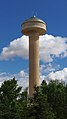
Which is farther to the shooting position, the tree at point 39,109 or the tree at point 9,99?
the tree at point 9,99

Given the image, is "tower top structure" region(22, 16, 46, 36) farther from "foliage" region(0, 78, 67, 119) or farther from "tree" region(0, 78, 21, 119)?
"tree" region(0, 78, 21, 119)

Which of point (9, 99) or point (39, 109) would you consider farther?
point (9, 99)

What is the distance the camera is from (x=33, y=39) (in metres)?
77.2

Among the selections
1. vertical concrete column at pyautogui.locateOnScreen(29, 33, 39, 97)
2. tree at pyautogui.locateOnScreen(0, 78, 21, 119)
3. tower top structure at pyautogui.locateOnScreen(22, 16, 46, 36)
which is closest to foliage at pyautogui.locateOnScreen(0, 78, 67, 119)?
tree at pyautogui.locateOnScreen(0, 78, 21, 119)

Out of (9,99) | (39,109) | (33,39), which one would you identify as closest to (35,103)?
(39,109)

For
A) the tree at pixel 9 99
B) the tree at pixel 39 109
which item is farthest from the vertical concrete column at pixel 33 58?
the tree at pixel 39 109

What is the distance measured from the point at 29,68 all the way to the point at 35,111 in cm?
3610

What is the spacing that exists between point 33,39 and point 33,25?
3.46 meters

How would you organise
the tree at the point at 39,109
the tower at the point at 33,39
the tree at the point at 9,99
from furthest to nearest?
the tower at the point at 33,39, the tree at the point at 9,99, the tree at the point at 39,109

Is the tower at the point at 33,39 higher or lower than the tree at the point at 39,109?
higher

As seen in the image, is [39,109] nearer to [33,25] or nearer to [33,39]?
[33,25]

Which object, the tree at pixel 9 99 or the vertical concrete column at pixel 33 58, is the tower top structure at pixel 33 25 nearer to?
the vertical concrete column at pixel 33 58

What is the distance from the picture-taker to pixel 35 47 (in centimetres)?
7669

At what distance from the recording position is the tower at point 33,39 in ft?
246
